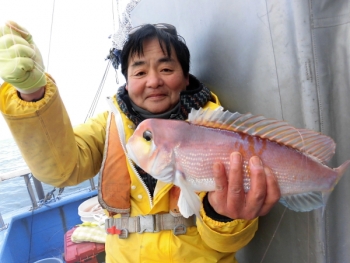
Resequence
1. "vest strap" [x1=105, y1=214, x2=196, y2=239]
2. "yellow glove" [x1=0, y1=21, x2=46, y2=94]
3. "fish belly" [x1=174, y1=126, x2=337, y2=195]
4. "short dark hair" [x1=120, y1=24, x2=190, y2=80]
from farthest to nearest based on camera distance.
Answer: "short dark hair" [x1=120, y1=24, x2=190, y2=80] → "vest strap" [x1=105, y1=214, x2=196, y2=239] → "fish belly" [x1=174, y1=126, x2=337, y2=195] → "yellow glove" [x1=0, y1=21, x2=46, y2=94]

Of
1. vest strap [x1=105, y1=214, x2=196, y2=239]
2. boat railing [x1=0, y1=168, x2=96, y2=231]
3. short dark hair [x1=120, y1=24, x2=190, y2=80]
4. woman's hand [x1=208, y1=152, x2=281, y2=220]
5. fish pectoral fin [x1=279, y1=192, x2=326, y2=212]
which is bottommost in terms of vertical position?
boat railing [x1=0, y1=168, x2=96, y2=231]

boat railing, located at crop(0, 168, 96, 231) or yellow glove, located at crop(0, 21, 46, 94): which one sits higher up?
yellow glove, located at crop(0, 21, 46, 94)

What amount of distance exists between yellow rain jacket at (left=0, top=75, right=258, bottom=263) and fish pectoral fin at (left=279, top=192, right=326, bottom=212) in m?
0.26

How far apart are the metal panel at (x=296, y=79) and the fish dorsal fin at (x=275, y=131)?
11cm

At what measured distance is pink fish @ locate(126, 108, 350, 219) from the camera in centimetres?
98

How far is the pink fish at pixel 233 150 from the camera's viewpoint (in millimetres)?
977

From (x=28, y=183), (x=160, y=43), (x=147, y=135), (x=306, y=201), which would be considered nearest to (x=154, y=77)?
(x=160, y=43)

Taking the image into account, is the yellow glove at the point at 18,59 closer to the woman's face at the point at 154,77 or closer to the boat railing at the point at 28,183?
the woman's face at the point at 154,77

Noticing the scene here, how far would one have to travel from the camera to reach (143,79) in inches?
57.3

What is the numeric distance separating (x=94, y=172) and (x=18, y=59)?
2.90 ft

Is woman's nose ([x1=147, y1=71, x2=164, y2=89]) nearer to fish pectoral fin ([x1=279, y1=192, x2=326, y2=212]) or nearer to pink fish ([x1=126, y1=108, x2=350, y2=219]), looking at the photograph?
pink fish ([x1=126, y1=108, x2=350, y2=219])

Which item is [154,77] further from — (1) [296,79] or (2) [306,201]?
(2) [306,201]

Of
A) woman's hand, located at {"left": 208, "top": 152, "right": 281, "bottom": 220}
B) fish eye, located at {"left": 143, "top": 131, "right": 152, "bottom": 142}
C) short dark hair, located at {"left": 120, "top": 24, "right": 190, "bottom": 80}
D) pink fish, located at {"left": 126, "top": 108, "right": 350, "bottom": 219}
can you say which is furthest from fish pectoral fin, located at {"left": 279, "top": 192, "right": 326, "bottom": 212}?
short dark hair, located at {"left": 120, "top": 24, "right": 190, "bottom": 80}

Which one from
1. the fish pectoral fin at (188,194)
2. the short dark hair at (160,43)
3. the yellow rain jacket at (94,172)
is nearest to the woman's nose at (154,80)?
the short dark hair at (160,43)
